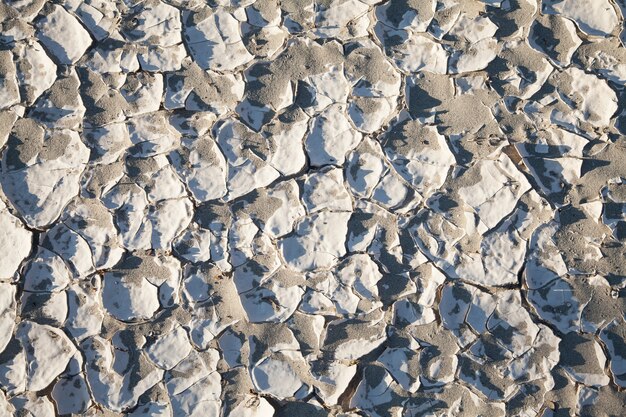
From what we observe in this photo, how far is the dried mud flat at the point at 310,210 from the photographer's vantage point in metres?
1.75

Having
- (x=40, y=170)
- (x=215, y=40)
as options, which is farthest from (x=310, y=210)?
(x=40, y=170)

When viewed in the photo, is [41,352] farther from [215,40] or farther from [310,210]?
[215,40]

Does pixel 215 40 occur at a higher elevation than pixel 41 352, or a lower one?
higher

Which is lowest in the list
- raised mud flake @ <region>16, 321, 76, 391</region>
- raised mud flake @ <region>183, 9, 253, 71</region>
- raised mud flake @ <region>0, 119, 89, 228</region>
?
raised mud flake @ <region>16, 321, 76, 391</region>

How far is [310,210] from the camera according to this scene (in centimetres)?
177

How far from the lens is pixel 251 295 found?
5.79 feet

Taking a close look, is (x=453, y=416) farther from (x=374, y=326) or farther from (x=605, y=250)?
(x=605, y=250)

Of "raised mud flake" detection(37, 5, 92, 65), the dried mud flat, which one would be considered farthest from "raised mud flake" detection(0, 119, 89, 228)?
"raised mud flake" detection(37, 5, 92, 65)

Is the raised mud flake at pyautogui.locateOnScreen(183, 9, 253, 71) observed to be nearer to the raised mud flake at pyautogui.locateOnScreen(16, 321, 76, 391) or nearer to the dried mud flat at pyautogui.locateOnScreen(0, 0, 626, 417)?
the dried mud flat at pyautogui.locateOnScreen(0, 0, 626, 417)

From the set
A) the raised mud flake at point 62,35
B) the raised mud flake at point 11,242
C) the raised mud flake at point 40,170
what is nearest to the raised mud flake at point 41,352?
the raised mud flake at point 11,242

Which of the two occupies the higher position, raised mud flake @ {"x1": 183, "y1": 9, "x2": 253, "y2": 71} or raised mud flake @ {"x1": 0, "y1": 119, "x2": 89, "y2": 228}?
raised mud flake @ {"x1": 183, "y1": 9, "x2": 253, "y2": 71}

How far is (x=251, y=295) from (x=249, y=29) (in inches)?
31.0

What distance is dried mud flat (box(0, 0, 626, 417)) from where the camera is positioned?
1.75 metres

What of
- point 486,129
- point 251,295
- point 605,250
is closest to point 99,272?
point 251,295
